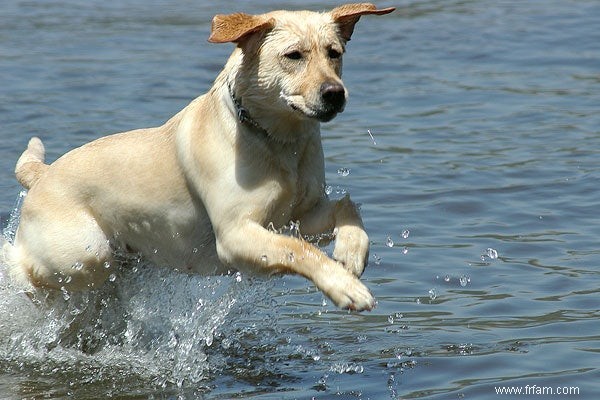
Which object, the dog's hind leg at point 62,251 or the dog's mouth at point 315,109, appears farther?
the dog's hind leg at point 62,251

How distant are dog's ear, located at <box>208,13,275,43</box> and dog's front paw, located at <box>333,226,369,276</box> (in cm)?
114

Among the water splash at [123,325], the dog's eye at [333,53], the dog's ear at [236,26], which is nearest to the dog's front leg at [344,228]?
the dog's eye at [333,53]

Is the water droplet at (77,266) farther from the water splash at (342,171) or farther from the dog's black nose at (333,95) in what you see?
the water splash at (342,171)

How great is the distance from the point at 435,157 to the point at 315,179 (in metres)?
4.87

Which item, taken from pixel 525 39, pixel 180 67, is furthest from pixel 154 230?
pixel 525 39

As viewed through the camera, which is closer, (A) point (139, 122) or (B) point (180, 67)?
(A) point (139, 122)

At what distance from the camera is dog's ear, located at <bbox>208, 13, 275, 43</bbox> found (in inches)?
248

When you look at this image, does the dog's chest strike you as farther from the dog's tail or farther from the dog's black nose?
the dog's tail

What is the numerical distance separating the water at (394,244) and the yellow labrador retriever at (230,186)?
0.47m

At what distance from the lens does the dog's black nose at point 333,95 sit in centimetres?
615

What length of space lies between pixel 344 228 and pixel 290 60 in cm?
93

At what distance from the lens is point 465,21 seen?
17625 mm

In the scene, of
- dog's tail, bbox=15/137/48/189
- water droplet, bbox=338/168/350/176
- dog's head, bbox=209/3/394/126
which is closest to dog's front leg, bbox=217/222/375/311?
dog's head, bbox=209/3/394/126

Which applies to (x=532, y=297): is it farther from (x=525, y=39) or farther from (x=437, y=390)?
(x=525, y=39)
